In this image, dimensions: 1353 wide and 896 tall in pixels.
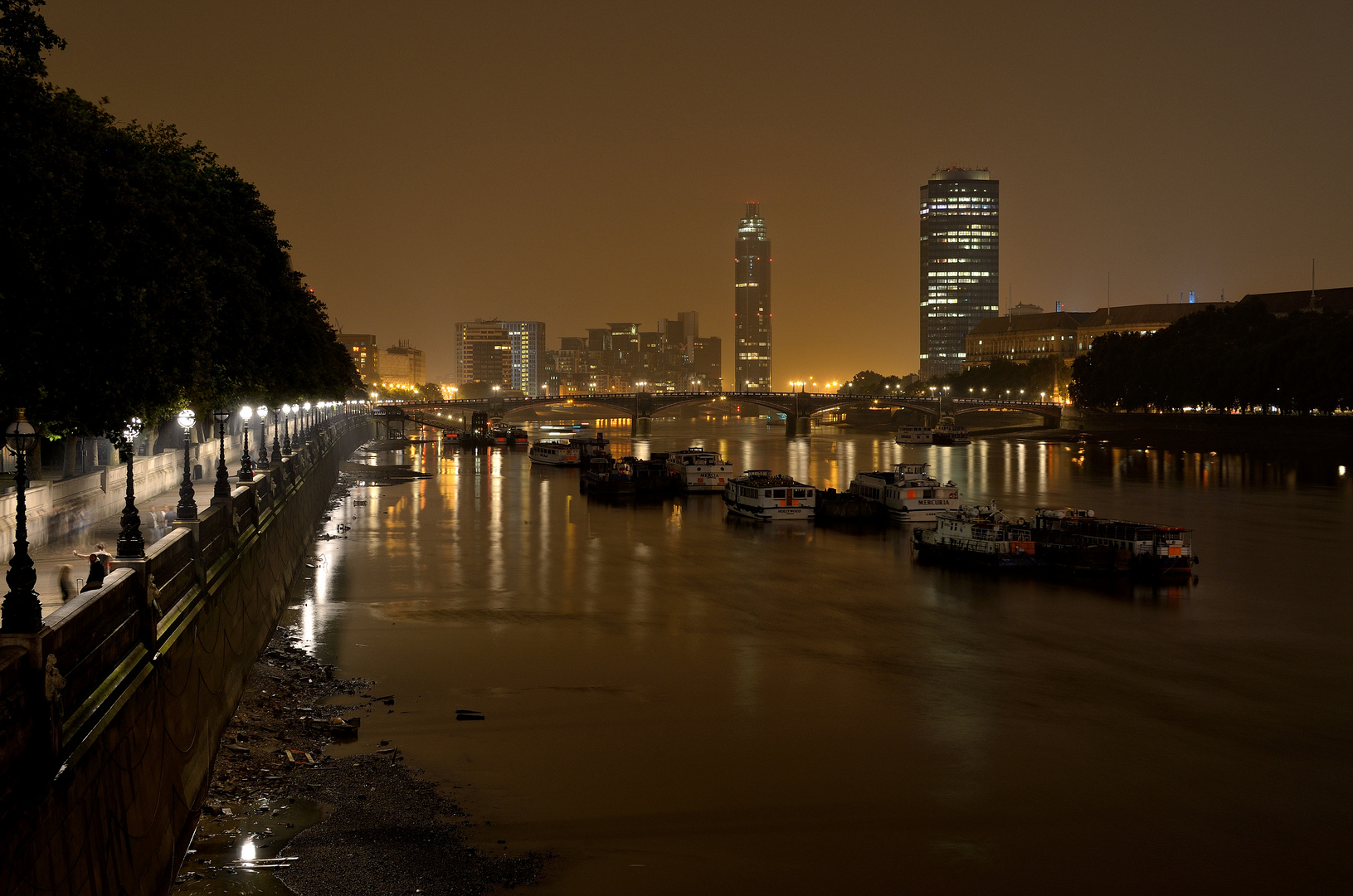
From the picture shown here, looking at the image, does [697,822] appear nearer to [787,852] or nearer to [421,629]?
[787,852]

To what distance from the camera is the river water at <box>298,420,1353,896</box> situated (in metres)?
17.4

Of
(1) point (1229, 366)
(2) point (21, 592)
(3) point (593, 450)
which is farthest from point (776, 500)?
(1) point (1229, 366)

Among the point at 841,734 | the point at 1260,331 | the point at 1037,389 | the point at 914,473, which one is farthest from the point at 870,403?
the point at 841,734

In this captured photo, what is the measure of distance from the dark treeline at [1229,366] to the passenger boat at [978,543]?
74.0 m

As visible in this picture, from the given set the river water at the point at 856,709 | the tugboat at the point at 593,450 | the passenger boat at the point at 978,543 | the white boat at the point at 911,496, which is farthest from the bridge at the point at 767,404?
the passenger boat at the point at 978,543

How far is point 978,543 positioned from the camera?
43688 mm

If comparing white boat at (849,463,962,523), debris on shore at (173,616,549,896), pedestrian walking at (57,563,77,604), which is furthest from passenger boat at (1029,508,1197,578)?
pedestrian walking at (57,563,77,604)

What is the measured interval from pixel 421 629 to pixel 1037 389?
17593cm

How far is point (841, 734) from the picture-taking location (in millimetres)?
22625

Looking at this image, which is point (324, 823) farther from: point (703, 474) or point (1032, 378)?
point (1032, 378)

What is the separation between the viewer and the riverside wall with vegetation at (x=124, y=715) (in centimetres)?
988

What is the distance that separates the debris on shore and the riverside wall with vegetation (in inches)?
20.6

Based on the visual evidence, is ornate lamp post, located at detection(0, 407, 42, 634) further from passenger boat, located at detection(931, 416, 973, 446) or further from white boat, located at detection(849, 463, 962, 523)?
passenger boat, located at detection(931, 416, 973, 446)

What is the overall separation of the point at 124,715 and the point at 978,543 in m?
35.5
